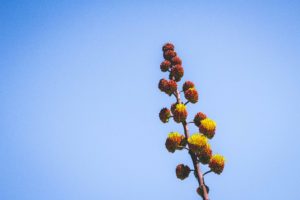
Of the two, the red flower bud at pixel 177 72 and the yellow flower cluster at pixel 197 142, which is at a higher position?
the red flower bud at pixel 177 72

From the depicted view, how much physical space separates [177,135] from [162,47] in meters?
2.16

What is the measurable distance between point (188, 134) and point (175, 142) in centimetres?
38

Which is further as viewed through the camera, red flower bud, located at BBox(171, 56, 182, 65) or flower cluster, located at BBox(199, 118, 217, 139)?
red flower bud, located at BBox(171, 56, 182, 65)

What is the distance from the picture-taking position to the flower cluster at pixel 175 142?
230 inches

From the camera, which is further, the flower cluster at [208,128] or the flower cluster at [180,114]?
Answer: the flower cluster at [180,114]

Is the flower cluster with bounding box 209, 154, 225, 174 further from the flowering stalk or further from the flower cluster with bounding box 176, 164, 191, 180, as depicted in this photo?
the flower cluster with bounding box 176, 164, 191, 180

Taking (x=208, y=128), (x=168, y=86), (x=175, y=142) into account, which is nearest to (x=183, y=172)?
(x=175, y=142)

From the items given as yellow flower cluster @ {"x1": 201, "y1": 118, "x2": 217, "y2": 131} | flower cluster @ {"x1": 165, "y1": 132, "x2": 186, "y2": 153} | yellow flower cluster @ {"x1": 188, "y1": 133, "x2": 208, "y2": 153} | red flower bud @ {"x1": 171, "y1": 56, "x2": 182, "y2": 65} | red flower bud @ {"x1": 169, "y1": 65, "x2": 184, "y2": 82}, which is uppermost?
red flower bud @ {"x1": 171, "y1": 56, "x2": 182, "y2": 65}

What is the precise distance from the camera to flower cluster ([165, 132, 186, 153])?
5832mm

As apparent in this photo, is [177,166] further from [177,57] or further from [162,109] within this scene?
[177,57]

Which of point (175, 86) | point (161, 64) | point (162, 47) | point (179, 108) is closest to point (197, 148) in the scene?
point (179, 108)

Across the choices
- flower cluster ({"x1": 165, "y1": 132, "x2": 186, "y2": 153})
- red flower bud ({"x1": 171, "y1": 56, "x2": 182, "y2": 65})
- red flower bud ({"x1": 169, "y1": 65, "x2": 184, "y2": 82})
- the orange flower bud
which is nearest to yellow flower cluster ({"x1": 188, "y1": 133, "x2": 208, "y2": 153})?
flower cluster ({"x1": 165, "y1": 132, "x2": 186, "y2": 153})

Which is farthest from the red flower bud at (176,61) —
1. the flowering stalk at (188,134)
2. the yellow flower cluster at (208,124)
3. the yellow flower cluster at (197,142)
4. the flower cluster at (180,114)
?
the yellow flower cluster at (197,142)

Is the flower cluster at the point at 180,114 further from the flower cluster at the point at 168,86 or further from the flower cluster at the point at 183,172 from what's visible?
the flower cluster at the point at 183,172
